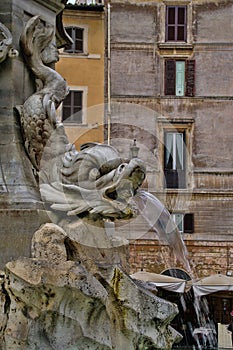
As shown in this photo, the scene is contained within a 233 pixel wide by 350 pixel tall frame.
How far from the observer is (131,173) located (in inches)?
216

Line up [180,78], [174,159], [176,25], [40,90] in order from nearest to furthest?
[40,90]
[174,159]
[180,78]
[176,25]

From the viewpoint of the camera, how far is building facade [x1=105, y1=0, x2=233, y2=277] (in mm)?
31109

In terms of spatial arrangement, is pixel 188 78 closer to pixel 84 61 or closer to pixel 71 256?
pixel 84 61

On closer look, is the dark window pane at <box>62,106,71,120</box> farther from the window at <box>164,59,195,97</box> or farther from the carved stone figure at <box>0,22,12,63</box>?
the carved stone figure at <box>0,22,12,63</box>

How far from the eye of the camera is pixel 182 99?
105 feet

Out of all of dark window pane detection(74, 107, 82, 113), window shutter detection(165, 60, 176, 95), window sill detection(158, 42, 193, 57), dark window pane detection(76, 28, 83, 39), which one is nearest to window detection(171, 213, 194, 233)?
window shutter detection(165, 60, 176, 95)

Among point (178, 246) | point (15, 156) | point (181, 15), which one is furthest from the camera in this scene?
point (181, 15)

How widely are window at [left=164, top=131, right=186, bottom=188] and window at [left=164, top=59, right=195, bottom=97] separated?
1.59 metres

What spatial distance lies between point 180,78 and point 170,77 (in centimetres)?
38

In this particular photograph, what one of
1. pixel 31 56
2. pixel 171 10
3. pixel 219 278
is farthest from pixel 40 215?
pixel 171 10

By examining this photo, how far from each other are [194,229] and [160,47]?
23.2 feet

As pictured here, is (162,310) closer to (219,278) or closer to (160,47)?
(219,278)

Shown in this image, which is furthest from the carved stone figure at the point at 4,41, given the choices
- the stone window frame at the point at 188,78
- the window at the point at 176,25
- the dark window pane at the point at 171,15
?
the dark window pane at the point at 171,15

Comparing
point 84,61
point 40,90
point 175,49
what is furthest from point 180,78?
point 40,90
